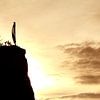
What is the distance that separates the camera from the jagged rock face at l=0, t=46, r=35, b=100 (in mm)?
44969

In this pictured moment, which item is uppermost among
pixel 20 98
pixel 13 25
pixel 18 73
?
pixel 13 25

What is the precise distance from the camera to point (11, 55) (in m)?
46.3

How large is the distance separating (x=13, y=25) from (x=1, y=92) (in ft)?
30.4

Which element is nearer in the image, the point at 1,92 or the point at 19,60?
the point at 1,92

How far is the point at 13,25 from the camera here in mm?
46406

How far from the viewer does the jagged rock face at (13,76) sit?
148 ft

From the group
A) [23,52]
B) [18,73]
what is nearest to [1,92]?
[18,73]

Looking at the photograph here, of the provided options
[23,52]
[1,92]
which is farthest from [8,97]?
[23,52]

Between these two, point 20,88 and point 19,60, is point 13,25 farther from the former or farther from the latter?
point 20,88

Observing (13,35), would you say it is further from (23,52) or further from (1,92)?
(1,92)

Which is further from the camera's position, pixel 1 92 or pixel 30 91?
pixel 30 91

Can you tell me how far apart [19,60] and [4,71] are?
3.24 m

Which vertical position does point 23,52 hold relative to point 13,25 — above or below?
below

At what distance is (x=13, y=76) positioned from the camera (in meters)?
46.3
